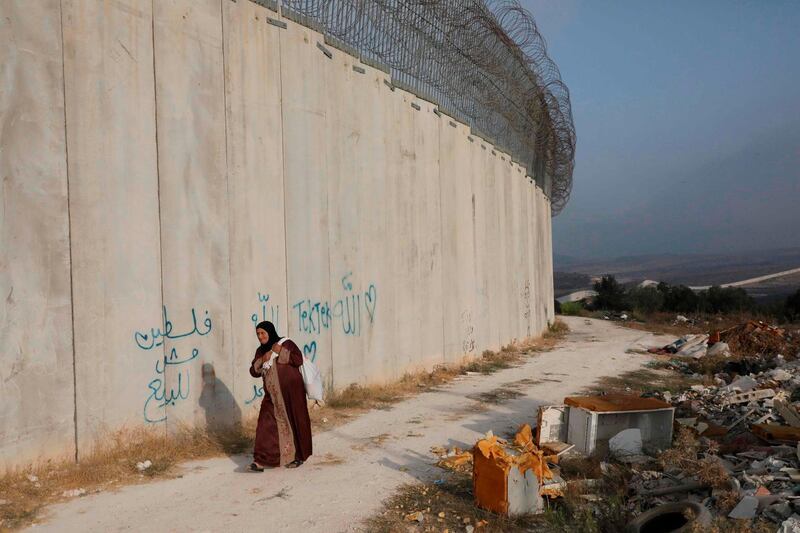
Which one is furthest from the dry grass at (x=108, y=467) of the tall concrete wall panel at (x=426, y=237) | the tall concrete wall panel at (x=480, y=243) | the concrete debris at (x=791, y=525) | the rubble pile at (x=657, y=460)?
the tall concrete wall panel at (x=480, y=243)

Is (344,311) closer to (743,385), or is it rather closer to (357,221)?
(357,221)

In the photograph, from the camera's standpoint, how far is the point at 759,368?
38.7ft

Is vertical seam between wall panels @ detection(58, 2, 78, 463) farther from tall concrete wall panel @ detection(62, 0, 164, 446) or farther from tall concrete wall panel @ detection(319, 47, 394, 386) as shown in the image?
tall concrete wall panel @ detection(319, 47, 394, 386)

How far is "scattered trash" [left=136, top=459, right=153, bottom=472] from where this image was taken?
5653 mm

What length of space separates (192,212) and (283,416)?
2.16m

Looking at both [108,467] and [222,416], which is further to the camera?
[222,416]

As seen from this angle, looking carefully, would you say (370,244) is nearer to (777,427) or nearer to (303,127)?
(303,127)

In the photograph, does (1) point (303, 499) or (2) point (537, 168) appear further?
(2) point (537, 168)

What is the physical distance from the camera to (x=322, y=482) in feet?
18.3

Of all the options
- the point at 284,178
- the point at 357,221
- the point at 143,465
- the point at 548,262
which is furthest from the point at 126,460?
the point at 548,262

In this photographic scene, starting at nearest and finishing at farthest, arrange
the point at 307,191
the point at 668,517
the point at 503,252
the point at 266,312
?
the point at 668,517
the point at 266,312
the point at 307,191
the point at 503,252

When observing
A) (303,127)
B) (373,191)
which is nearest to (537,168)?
(373,191)

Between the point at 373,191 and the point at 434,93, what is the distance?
317 centimetres

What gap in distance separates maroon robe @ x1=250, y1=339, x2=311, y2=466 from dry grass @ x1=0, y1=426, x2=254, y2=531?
2.45 ft
